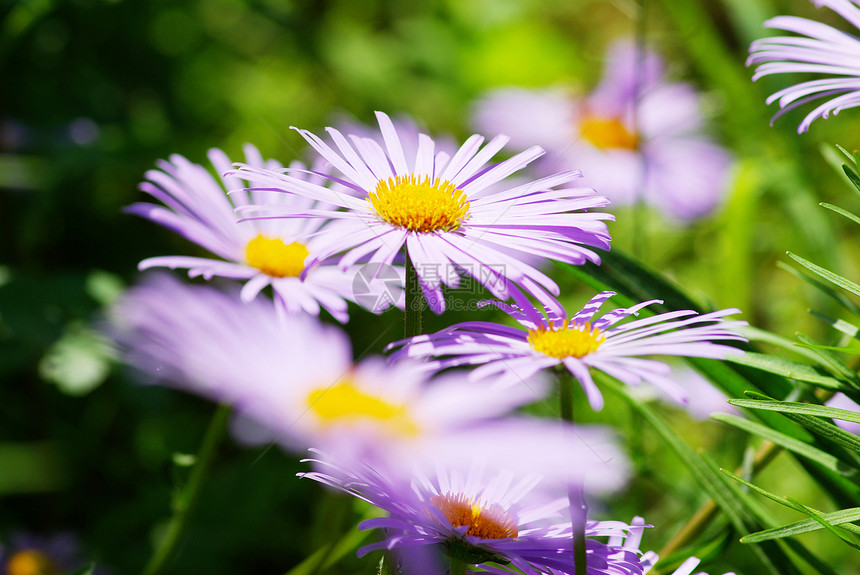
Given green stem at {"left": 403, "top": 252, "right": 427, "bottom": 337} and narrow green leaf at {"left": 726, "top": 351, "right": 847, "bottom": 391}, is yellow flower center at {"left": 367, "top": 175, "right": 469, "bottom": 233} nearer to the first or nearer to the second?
green stem at {"left": 403, "top": 252, "right": 427, "bottom": 337}

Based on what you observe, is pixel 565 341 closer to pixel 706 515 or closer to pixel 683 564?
pixel 683 564

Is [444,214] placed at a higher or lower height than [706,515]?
higher

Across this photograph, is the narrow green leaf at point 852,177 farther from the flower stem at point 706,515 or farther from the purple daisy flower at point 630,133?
the purple daisy flower at point 630,133

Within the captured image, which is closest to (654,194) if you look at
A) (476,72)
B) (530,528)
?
(476,72)

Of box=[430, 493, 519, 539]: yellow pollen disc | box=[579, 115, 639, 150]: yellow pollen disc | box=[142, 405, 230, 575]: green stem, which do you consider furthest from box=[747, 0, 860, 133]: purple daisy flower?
box=[579, 115, 639, 150]: yellow pollen disc

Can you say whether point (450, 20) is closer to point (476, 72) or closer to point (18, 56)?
point (476, 72)

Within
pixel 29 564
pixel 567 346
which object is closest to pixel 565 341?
pixel 567 346
